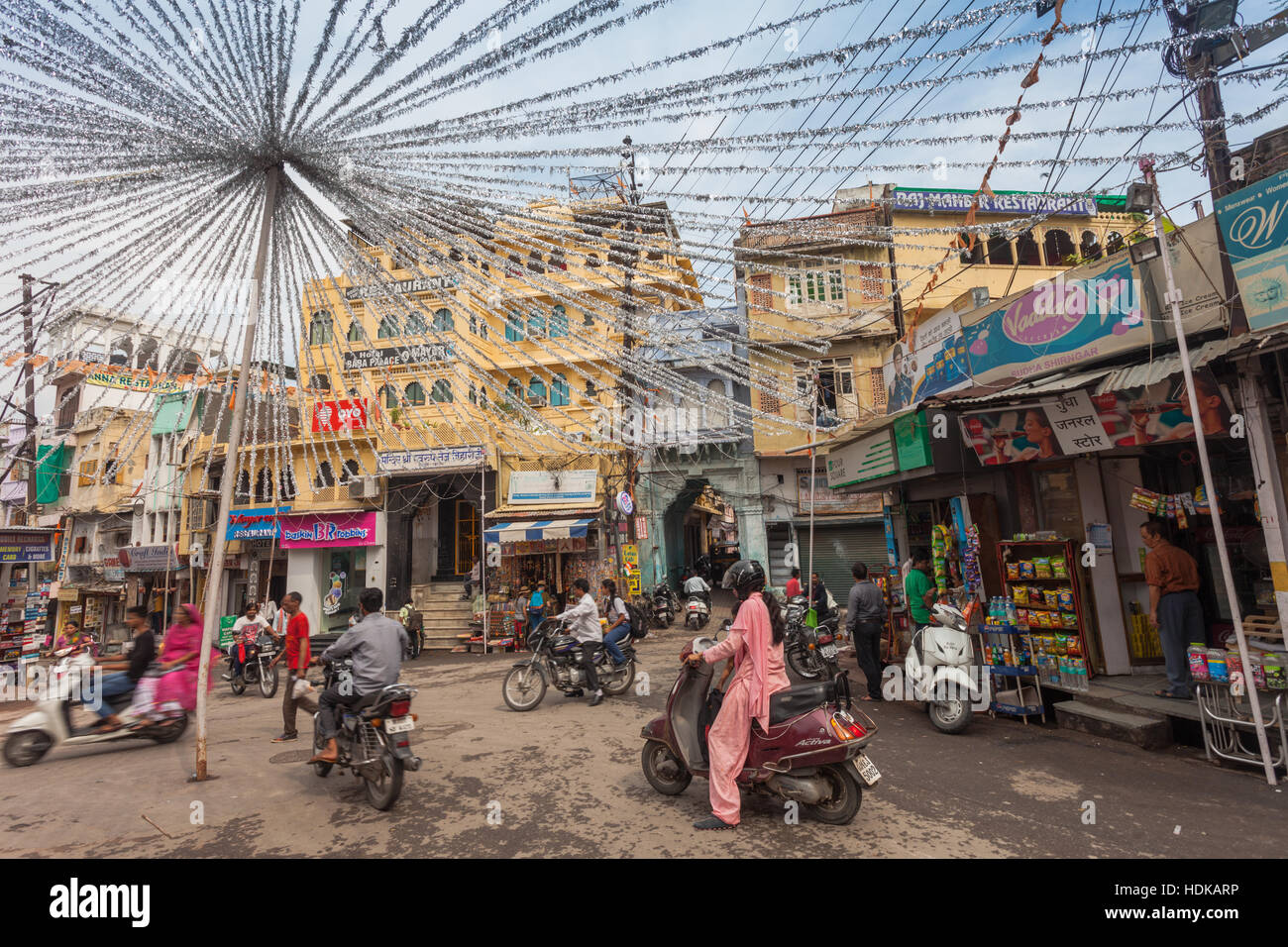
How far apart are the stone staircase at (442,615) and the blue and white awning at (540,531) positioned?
2898 mm

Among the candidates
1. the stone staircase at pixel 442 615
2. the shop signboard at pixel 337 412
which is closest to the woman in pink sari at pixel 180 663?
the shop signboard at pixel 337 412

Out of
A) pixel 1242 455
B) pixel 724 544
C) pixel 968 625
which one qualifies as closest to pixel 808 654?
pixel 968 625

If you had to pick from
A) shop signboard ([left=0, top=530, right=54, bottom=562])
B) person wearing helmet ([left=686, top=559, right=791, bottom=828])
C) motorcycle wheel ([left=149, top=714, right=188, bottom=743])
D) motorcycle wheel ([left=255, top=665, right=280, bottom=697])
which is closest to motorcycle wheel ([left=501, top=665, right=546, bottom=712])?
motorcycle wheel ([left=149, top=714, right=188, bottom=743])

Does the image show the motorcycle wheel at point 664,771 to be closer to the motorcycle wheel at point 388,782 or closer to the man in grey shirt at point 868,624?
the motorcycle wheel at point 388,782

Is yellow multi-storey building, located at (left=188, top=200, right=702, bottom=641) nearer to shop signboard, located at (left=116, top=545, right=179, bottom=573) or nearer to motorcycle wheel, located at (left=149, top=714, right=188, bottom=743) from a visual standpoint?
motorcycle wheel, located at (left=149, top=714, right=188, bottom=743)

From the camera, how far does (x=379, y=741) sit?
4453 mm

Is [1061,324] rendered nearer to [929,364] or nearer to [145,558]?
[929,364]

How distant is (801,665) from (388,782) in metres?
6.36

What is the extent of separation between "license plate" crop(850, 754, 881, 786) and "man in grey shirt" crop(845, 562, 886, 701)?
12.6 ft

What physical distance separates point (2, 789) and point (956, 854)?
719 centimetres

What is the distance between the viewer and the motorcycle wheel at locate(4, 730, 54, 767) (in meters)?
6.11

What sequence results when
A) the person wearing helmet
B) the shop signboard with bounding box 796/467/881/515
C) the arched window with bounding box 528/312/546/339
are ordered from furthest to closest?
1. the shop signboard with bounding box 796/467/881/515
2. the person wearing helmet
3. the arched window with bounding box 528/312/546/339

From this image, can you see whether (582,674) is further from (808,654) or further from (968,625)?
(968,625)

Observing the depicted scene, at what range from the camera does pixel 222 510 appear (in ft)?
14.9
